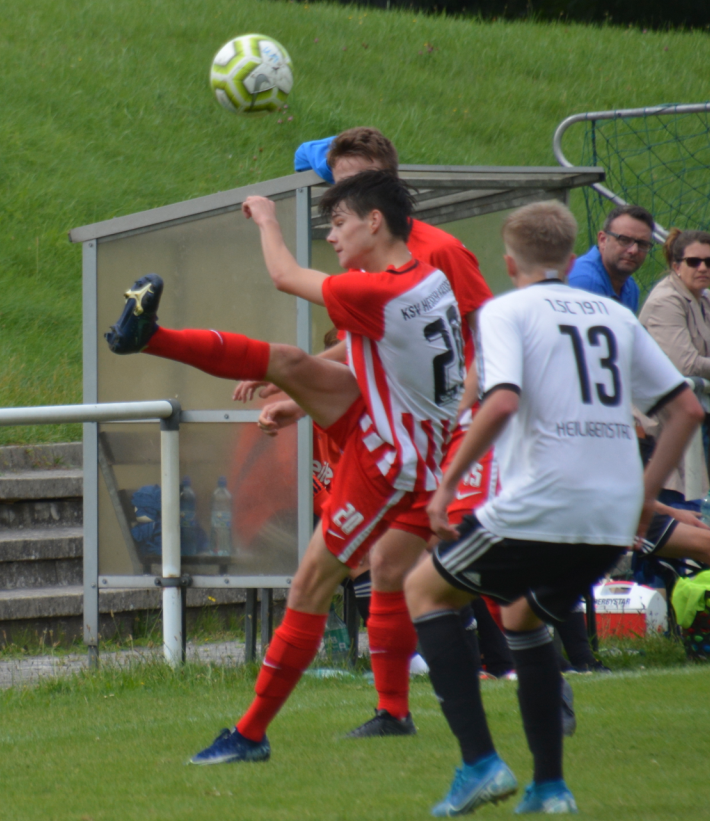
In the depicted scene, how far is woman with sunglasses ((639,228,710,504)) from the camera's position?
249 inches

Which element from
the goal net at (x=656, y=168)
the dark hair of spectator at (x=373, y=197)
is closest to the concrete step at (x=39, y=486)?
the dark hair of spectator at (x=373, y=197)

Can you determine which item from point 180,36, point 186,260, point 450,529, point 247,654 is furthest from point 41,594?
point 180,36

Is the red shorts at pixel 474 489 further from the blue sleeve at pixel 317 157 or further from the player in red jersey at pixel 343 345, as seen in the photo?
the blue sleeve at pixel 317 157

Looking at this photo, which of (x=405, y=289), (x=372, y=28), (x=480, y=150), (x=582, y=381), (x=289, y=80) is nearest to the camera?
(x=582, y=381)

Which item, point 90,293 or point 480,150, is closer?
point 90,293

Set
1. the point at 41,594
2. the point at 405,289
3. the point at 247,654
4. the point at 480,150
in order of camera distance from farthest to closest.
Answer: the point at 480,150 < the point at 41,594 < the point at 247,654 < the point at 405,289

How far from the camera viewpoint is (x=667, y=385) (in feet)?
10.5

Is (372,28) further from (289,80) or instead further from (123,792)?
(123,792)

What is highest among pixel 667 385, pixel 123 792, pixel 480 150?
pixel 667 385

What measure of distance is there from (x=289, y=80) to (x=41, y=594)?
3739mm

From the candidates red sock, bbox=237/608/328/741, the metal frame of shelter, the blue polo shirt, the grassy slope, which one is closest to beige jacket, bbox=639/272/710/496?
the blue polo shirt

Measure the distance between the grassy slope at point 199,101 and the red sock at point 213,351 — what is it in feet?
17.1

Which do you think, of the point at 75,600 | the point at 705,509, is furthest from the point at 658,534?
the point at 75,600

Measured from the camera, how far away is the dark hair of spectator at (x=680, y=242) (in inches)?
254
